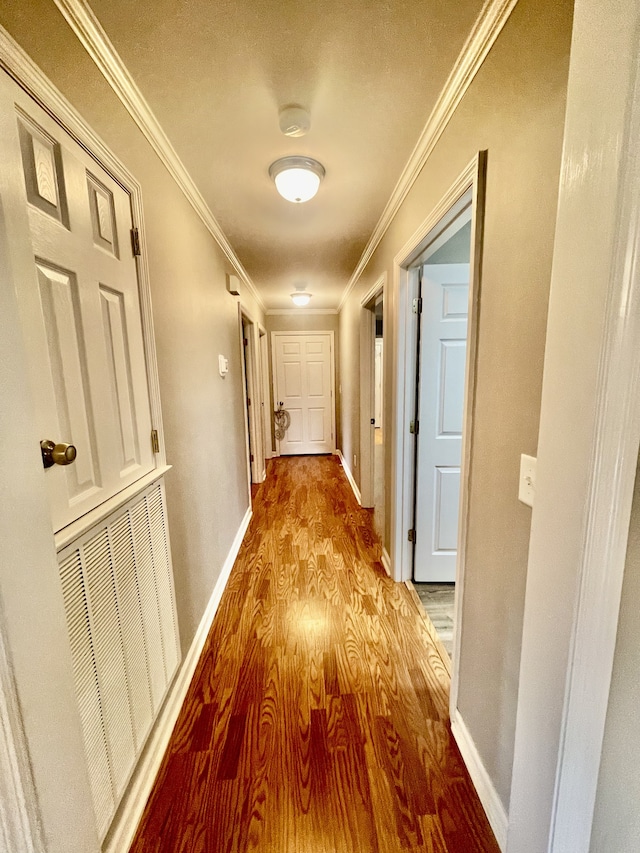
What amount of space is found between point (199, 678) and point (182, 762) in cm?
33

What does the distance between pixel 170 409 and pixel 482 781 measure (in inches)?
67.1

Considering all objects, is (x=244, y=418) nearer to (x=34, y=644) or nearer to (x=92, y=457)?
(x=92, y=457)

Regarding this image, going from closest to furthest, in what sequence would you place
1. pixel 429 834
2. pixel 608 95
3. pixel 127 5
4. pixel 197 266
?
pixel 608 95 < pixel 127 5 < pixel 429 834 < pixel 197 266

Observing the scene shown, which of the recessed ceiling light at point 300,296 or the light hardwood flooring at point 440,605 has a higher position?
the recessed ceiling light at point 300,296

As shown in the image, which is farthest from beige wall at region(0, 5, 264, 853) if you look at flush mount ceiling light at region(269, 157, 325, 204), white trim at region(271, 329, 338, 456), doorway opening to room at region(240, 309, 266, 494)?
white trim at region(271, 329, 338, 456)

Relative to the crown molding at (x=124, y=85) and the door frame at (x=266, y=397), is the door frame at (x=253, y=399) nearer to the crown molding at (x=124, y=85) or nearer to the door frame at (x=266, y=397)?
the door frame at (x=266, y=397)

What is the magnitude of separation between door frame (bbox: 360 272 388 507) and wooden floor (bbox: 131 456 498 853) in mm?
1232

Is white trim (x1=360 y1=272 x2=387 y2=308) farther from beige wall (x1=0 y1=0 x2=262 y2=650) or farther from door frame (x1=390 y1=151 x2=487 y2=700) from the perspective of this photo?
beige wall (x1=0 y1=0 x2=262 y2=650)

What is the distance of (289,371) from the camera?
5105 millimetres

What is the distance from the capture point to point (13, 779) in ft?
1.56

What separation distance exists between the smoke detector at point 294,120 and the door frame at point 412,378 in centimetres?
58

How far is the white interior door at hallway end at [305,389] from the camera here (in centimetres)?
505

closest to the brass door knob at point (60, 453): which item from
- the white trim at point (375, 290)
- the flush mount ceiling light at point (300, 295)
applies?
the white trim at point (375, 290)

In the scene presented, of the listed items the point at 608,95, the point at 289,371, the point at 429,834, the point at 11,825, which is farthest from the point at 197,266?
the point at 289,371
